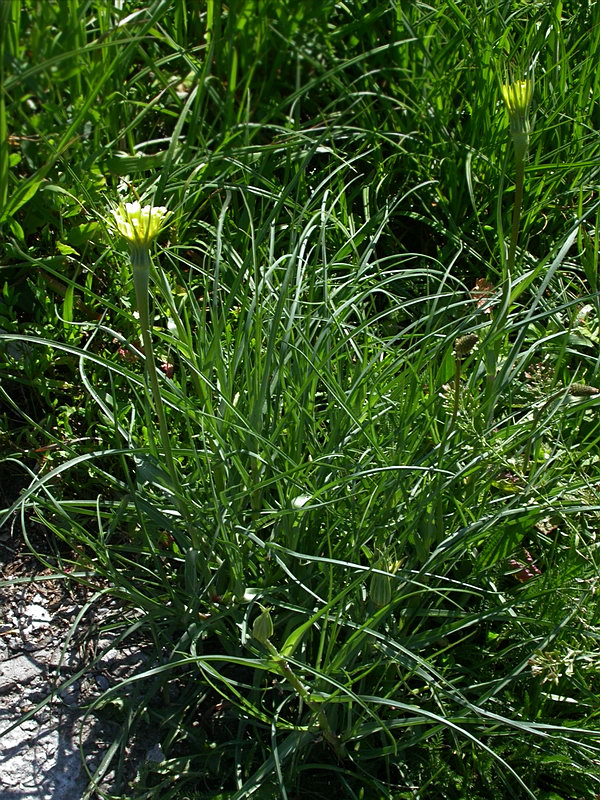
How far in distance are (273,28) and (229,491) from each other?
807 mm

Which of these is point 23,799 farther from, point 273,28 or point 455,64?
point 455,64

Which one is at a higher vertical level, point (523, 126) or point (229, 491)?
point (523, 126)

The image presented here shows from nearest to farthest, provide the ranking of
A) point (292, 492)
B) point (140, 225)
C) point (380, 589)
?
1. point (140, 225)
2. point (380, 589)
3. point (292, 492)

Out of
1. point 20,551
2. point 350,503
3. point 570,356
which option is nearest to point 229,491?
point 350,503

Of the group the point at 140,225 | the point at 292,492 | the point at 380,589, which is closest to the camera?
the point at 140,225

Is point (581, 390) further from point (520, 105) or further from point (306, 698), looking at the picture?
point (306, 698)

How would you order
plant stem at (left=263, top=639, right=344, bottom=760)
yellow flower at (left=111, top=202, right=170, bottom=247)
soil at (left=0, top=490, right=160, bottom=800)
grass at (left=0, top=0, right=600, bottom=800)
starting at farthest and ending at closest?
soil at (left=0, top=490, right=160, bottom=800), grass at (left=0, top=0, right=600, bottom=800), plant stem at (left=263, top=639, right=344, bottom=760), yellow flower at (left=111, top=202, right=170, bottom=247)

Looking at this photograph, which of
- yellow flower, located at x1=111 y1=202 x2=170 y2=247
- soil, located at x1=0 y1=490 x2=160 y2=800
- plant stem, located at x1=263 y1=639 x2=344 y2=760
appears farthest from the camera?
soil, located at x1=0 y1=490 x2=160 y2=800

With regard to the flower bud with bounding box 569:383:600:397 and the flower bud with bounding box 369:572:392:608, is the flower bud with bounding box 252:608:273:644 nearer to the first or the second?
the flower bud with bounding box 369:572:392:608

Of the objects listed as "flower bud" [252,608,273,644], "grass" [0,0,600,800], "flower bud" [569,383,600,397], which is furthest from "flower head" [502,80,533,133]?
"flower bud" [252,608,273,644]

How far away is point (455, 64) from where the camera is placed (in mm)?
2334

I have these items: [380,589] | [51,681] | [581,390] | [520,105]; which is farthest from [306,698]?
[520,105]

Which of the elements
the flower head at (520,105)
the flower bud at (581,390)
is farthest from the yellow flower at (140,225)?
the flower bud at (581,390)

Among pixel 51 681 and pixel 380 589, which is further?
pixel 51 681
